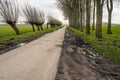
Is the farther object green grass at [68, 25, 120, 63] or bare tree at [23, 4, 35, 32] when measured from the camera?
bare tree at [23, 4, 35, 32]

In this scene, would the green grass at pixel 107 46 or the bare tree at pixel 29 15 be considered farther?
the bare tree at pixel 29 15

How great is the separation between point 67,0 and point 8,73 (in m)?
45.7

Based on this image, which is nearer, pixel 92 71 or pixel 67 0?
pixel 92 71

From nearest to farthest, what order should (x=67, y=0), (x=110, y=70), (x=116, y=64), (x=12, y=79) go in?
(x=12, y=79) < (x=110, y=70) < (x=116, y=64) < (x=67, y=0)

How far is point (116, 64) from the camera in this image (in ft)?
31.6

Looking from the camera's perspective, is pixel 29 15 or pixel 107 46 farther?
pixel 29 15

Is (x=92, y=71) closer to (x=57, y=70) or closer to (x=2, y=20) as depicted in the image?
(x=57, y=70)

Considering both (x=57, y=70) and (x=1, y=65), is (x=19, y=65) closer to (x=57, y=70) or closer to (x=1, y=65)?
(x=1, y=65)

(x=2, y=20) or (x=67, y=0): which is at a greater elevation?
(x=67, y=0)

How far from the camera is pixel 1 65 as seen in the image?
890cm

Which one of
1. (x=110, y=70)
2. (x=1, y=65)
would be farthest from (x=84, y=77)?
(x=1, y=65)

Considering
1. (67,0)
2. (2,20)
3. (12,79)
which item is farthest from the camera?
(67,0)

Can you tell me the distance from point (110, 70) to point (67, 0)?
44.7 m

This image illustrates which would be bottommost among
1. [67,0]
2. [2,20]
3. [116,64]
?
[116,64]
